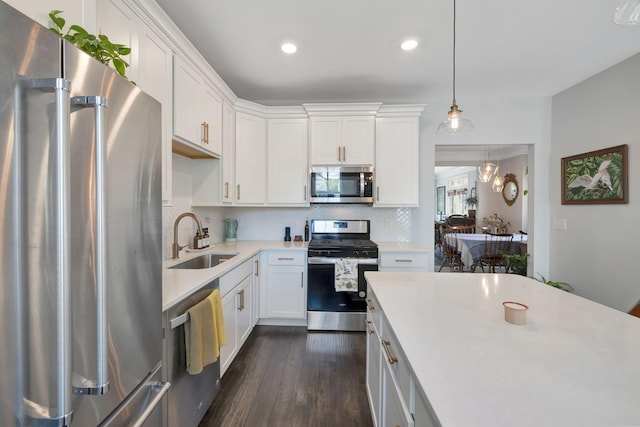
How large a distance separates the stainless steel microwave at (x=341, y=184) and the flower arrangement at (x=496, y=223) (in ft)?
17.1

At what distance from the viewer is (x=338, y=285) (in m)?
2.76

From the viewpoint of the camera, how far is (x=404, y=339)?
87cm

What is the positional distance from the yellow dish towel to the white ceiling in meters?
1.97

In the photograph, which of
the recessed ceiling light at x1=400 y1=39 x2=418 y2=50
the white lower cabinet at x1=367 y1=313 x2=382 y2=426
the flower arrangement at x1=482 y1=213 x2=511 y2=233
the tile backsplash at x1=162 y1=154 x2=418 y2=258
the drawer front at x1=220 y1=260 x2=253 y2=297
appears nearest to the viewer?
the white lower cabinet at x1=367 y1=313 x2=382 y2=426

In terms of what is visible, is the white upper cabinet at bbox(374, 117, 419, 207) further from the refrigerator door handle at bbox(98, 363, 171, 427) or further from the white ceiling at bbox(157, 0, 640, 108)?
the refrigerator door handle at bbox(98, 363, 171, 427)

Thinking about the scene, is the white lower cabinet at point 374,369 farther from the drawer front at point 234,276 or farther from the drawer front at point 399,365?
the drawer front at point 234,276

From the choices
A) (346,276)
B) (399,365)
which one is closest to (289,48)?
(346,276)

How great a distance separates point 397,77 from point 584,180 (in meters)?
2.30

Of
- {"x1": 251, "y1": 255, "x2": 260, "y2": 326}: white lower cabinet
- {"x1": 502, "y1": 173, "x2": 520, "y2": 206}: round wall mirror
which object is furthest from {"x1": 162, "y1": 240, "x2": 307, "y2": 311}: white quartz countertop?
{"x1": 502, "y1": 173, "x2": 520, "y2": 206}: round wall mirror

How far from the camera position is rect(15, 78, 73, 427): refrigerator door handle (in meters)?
0.55

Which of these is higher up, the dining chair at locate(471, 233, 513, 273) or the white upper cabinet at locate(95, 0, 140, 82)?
the white upper cabinet at locate(95, 0, 140, 82)

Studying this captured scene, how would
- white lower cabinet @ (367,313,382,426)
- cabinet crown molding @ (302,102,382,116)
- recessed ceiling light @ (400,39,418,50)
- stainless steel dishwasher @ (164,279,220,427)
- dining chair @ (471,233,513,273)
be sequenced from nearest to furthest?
stainless steel dishwasher @ (164,279,220,427) → white lower cabinet @ (367,313,382,426) → recessed ceiling light @ (400,39,418,50) → cabinet crown molding @ (302,102,382,116) → dining chair @ (471,233,513,273)

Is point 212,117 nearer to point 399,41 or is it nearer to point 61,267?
point 399,41

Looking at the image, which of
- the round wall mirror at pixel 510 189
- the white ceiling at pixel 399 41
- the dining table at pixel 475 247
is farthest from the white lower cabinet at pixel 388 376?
the round wall mirror at pixel 510 189
